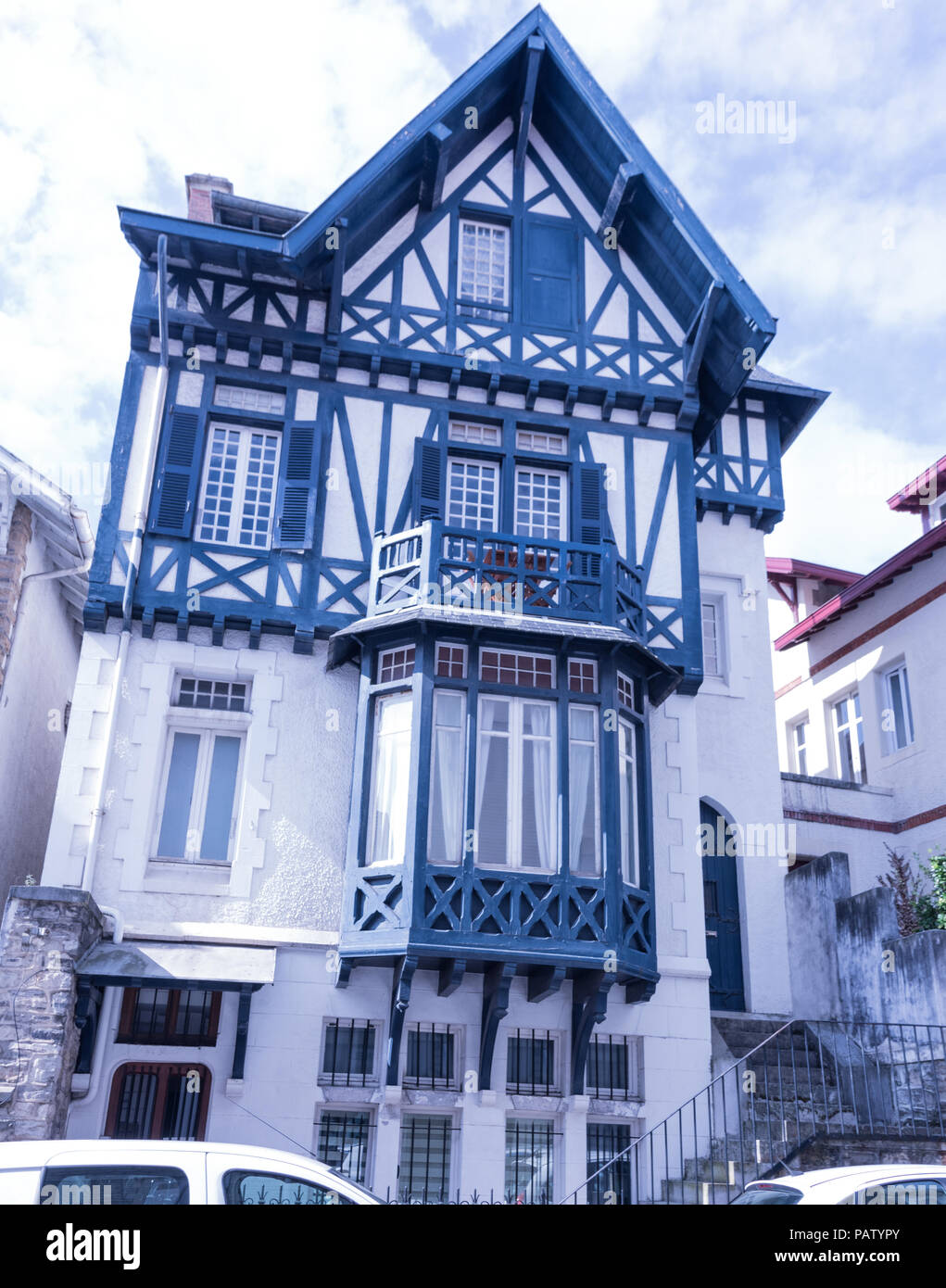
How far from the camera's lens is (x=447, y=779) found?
13.1 metres

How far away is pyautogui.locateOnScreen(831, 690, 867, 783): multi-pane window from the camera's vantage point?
21925mm

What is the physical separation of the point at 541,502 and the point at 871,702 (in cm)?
898

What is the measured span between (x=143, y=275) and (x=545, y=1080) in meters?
10.6

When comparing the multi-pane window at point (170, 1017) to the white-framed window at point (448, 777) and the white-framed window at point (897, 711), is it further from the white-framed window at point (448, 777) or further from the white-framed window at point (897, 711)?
the white-framed window at point (897, 711)

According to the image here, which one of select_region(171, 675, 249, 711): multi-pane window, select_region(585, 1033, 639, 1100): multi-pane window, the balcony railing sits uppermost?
the balcony railing

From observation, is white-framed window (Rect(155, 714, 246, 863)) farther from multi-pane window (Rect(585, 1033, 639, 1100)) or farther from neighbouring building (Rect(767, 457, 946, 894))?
neighbouring building (Rect(767, 457, 946, 894))

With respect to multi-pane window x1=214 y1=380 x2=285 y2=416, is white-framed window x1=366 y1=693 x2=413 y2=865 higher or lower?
lower

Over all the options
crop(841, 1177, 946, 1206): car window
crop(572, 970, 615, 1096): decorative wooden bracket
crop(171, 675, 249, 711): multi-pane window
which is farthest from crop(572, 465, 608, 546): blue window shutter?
crop(841, 1177, 946, 1206): car window

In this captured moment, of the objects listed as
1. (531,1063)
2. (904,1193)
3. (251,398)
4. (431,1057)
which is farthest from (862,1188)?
(251,398)

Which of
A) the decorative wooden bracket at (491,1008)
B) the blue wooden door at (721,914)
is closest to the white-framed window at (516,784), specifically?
the decorative wooden bracket at (491,1008)

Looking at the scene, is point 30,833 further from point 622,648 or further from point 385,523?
point 622,648

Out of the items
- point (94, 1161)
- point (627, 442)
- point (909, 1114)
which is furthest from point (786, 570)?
point (94, 1161)

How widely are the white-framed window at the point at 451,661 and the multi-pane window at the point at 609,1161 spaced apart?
198 inches

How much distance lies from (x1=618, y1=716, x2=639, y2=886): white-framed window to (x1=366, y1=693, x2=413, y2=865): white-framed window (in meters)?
2.39
